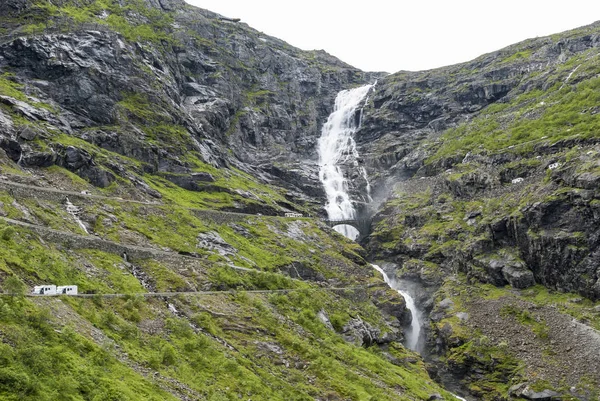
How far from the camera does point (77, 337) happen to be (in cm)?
2784

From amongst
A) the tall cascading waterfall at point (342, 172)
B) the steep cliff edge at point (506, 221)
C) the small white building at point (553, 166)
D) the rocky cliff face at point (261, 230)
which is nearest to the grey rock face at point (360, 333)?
the rocky cliff face at point (261, 230)

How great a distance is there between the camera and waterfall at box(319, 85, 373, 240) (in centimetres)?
13175

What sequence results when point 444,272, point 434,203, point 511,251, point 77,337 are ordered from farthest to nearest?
1. point 434,203
2. point 444,272
3. point 511,251
4. point 77,337

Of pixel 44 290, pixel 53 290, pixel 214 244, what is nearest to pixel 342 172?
pixel 214 244

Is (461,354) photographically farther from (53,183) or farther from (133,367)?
(53,183)

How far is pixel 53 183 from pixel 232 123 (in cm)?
9795

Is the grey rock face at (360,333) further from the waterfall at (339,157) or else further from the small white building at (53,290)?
the waterfall at (339,157)

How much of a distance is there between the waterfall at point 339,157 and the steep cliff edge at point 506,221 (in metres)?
7.25

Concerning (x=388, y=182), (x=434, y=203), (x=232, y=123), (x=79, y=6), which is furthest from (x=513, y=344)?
(x=79, y=6)

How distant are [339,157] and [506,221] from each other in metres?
85.7

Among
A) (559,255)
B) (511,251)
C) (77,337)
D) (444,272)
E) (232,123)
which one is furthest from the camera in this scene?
(232,123)

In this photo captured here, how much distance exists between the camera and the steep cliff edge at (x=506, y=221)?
65125 millimetres

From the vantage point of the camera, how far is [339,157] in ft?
547

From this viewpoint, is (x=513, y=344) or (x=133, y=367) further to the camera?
(x=513, y=344)
